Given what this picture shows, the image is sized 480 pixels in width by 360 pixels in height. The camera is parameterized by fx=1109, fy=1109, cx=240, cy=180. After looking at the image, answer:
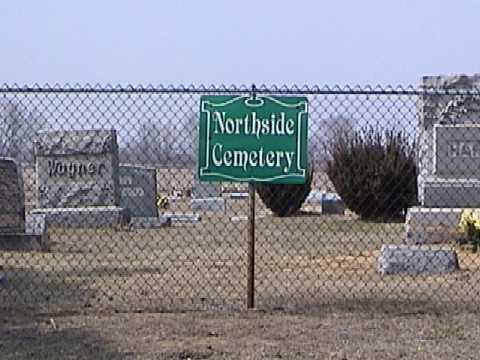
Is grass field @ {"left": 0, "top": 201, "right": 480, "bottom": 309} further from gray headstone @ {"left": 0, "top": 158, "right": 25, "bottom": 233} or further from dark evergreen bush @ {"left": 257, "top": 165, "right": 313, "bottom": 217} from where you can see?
dark evergreen bush @ {"left": 257, "top": 165, "right": 313, "bottom": 217}

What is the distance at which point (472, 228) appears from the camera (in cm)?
1384

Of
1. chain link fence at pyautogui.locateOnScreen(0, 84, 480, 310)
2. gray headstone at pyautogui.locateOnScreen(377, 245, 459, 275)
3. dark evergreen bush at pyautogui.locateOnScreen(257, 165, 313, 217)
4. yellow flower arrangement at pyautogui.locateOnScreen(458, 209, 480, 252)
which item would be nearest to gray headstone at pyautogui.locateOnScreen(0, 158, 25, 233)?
chain link fence at pyautogui.locateOnScreen(0, 84, 480, 310)

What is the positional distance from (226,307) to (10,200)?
7352 mm

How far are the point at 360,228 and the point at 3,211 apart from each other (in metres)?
6.86

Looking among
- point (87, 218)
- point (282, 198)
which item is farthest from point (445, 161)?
point (282, 198)

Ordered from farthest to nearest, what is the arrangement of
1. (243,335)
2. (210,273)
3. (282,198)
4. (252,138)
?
(282,198) < (210,273) < (252,138) < (243,335)

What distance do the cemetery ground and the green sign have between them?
3.50 feet

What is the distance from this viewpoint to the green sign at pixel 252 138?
8164 mm

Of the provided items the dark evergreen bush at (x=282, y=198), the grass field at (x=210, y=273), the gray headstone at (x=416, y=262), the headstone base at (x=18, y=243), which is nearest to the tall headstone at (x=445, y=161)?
the grass field at (x=210, y=273)

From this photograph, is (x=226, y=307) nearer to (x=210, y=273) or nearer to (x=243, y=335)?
(x=243, y=335)

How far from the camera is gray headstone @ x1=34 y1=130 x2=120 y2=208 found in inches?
848

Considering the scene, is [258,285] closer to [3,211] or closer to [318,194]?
[3,211]

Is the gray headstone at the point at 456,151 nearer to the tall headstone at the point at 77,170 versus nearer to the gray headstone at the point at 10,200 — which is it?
the tall headstone at the point at 77,170

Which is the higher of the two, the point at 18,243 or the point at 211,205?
the point at 211,205
